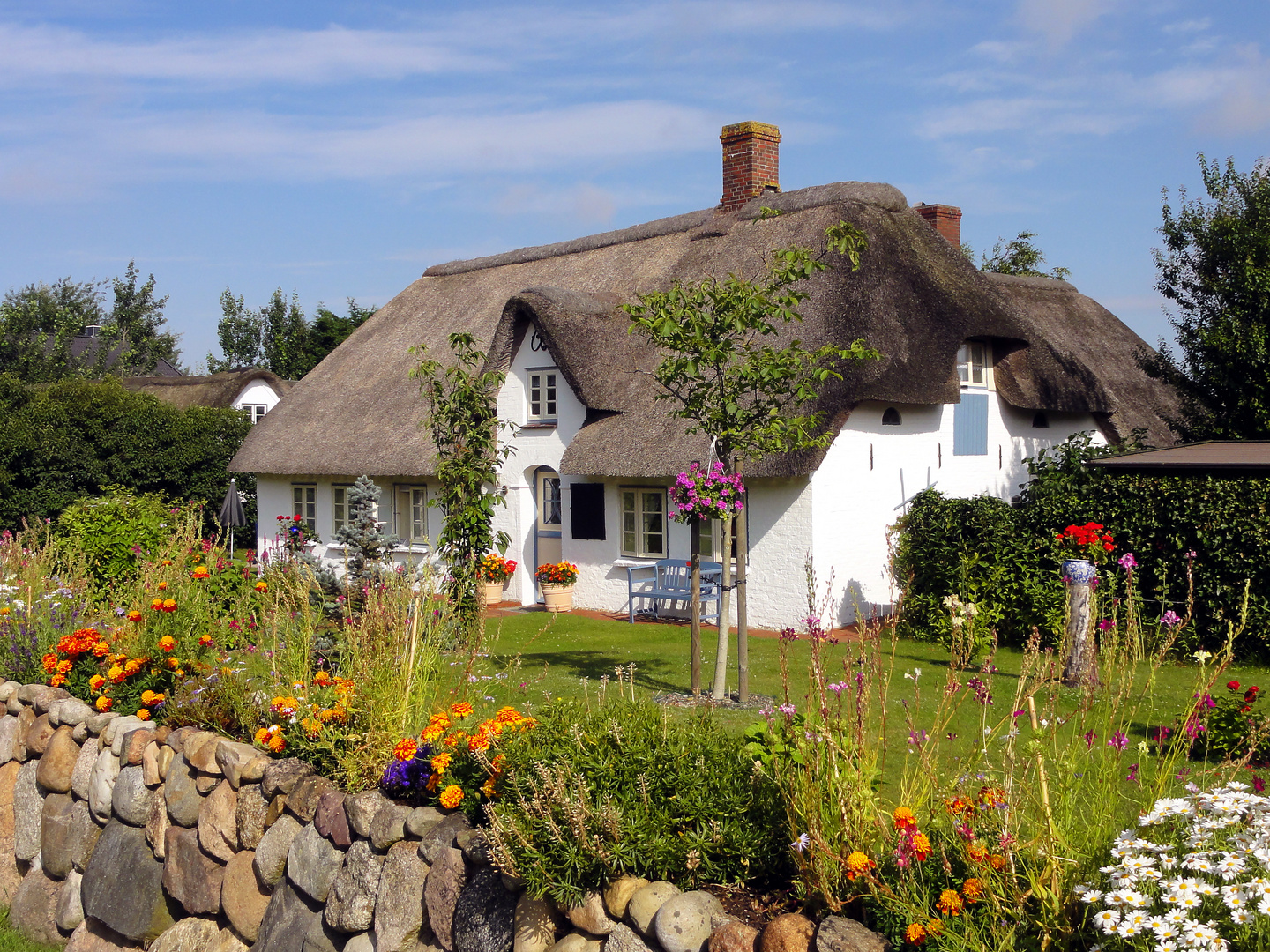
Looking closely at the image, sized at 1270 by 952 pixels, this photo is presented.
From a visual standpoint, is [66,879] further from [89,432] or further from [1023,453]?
[89,432]

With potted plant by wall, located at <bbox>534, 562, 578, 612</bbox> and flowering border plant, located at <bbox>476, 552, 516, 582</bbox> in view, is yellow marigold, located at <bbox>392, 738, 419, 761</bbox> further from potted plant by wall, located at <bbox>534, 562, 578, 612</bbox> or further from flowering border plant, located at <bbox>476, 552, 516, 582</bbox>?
potted plant by wall, located at <bbox>534, 562, 578, 612</bbox>

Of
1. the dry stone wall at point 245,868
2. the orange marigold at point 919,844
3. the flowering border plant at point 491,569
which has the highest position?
the flowering border plant at point 491,569

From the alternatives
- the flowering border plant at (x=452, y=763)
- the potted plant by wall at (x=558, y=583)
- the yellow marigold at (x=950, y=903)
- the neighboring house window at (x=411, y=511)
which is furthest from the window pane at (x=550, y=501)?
the yellow marigold at (x=950, y=903)

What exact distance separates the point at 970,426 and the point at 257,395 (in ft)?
85.4

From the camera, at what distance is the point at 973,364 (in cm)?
1494

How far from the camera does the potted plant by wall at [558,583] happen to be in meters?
14.4

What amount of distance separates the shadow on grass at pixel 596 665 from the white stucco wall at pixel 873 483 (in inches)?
127

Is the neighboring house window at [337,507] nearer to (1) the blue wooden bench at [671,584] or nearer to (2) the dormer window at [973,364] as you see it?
(1) the blue wooden bench at [671,584]

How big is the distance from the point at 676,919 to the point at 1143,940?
1452 millimetres

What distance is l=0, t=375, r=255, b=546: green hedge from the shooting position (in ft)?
72.1

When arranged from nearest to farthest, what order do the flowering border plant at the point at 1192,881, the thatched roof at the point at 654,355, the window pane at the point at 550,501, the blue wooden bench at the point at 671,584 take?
1. the flowering border plant at the point at 1192,881
2. the blue wooden bench at the point at 671,584
3. the thatched roof at the point at 654,355
4. the window pane at the point at 550,501

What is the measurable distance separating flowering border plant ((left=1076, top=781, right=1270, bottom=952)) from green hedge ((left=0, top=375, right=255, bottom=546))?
21.6 m

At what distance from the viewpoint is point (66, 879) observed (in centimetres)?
688

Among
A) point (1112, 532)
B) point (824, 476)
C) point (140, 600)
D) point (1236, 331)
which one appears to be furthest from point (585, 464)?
point (1236, 331)
